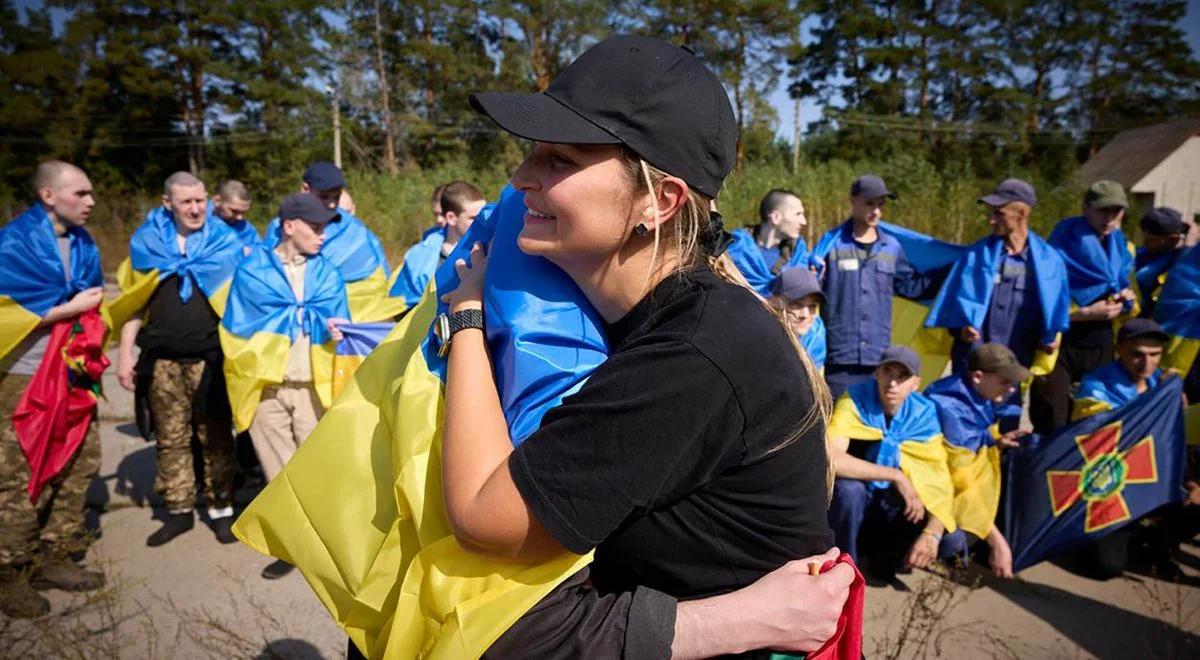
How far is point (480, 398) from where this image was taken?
1.23 m

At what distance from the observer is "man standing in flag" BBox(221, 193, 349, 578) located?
436 cm

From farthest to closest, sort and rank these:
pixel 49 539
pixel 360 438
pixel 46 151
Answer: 1. pixel 46 151
2. pixel 49 539
3. pixel 360 438

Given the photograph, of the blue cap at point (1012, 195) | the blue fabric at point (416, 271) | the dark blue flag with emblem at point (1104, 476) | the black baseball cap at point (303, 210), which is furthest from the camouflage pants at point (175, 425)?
the blue cap at point (1012, 195)

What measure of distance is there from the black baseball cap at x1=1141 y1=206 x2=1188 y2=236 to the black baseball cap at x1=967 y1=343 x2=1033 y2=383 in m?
2.80

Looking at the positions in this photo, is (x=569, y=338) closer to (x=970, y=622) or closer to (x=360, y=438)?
(x=360, y=438)

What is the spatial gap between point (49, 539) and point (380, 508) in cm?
399

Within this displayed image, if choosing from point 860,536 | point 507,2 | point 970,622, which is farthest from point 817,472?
point 507,2

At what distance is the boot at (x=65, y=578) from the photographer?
3.95m

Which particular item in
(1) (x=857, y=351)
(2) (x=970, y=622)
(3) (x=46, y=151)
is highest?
(3) (x=46, y=151)

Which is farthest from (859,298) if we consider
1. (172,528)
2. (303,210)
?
(172,528)

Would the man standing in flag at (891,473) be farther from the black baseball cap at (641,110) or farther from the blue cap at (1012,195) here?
the black baseball cap at (641,110)

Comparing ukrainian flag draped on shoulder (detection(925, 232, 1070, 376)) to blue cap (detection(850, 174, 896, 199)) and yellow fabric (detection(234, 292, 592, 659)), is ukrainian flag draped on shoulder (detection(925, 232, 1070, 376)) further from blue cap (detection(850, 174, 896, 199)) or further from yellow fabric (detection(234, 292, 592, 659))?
yellow fabric (detection(234, 292, 592, 659))

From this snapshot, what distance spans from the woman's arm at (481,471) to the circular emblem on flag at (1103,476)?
4.08 meters

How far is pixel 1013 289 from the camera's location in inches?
201
